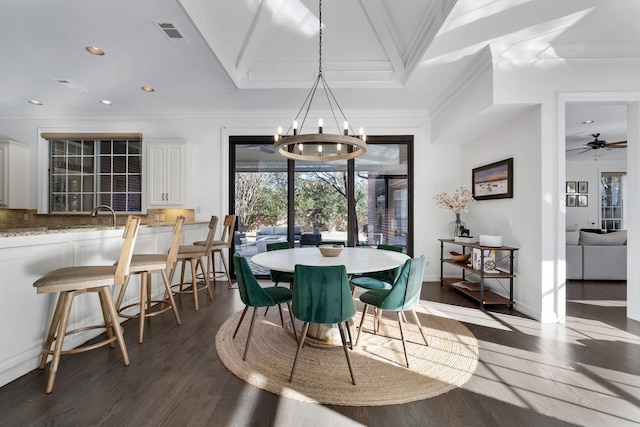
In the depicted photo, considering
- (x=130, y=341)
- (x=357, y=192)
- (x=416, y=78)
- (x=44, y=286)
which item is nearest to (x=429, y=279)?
(x=357, y=192)

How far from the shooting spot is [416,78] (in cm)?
362

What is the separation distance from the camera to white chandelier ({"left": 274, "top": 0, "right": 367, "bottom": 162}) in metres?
2.58

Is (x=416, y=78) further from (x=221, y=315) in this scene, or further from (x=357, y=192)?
(x=221, y=315)

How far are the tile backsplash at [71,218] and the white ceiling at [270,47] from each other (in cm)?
166

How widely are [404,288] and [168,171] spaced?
13.4ft

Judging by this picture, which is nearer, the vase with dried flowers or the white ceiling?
the white ceiling

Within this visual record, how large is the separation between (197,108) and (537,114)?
4665mm

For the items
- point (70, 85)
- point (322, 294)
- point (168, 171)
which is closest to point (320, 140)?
point (322, 294)

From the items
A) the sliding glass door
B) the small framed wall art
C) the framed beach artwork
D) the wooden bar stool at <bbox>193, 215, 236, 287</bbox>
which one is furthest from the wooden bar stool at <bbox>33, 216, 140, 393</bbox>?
the small framed wall art

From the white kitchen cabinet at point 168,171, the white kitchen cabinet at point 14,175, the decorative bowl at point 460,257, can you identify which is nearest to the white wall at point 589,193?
the decorative bowl at point 460,257

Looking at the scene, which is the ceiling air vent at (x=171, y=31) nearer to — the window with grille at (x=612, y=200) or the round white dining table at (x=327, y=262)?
the round white dining table at (x=327, y=262)

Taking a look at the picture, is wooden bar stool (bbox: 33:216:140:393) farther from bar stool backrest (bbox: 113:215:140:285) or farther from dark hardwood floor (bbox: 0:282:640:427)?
dark hardwood floor (bbox: 0:282:640:427)

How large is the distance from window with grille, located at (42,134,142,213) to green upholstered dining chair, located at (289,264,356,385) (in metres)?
4.19

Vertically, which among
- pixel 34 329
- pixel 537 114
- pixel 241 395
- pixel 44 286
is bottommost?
pixel 241 395
